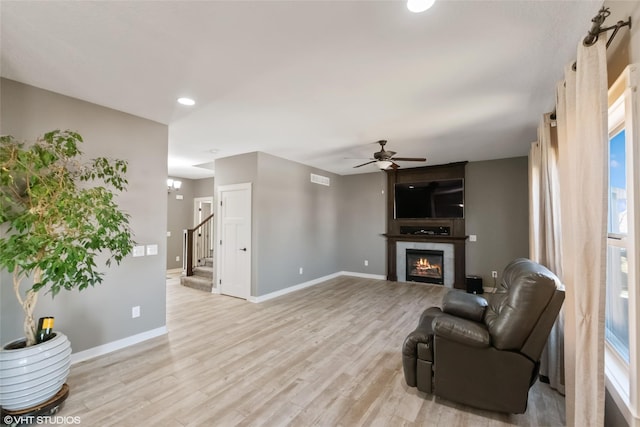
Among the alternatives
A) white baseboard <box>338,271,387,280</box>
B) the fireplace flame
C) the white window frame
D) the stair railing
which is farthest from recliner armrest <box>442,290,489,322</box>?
the stair railing

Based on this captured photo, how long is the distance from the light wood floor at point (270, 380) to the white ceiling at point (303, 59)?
285 cm

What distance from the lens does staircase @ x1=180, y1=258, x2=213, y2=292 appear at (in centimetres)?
594

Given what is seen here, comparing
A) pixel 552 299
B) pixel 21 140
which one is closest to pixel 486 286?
pixel 552 299

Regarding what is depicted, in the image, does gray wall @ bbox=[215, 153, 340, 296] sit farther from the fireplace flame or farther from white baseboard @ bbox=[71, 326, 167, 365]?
the fireplace flame

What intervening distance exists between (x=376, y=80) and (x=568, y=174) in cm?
171

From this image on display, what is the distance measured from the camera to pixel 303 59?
2223 millimetres

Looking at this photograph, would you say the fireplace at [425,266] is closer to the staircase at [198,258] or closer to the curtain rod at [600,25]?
the staircase at [198,258]

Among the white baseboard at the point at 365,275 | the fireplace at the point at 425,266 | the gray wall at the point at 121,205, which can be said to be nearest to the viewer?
the gray wall at the point at 121,205

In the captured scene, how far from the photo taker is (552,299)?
1.92m

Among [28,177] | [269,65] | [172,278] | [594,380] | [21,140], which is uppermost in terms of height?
[269,65]

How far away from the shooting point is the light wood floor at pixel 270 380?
208cm

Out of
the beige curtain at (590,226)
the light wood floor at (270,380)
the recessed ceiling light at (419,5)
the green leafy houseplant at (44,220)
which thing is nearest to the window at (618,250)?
the beige curtain at (590,226)

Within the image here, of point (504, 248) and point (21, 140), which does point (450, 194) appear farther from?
point (21, 140)

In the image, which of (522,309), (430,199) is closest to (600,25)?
(522,309)
